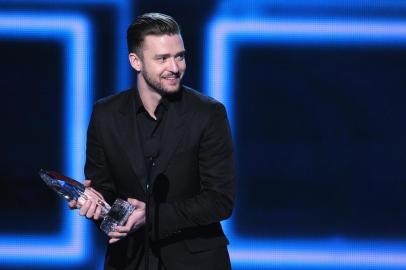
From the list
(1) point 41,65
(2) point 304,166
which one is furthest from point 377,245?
(1) point 41,65

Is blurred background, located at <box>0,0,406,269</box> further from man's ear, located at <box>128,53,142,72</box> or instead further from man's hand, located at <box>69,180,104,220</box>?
man's hand, located at <box>69,180,104,220</box>

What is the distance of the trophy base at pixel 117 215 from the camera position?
6.45 ft

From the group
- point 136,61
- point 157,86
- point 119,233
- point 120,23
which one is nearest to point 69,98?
point 120,23

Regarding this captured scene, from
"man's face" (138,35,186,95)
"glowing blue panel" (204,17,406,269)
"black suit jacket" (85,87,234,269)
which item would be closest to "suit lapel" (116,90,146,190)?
"black suit jacket" (85,87,234,269)

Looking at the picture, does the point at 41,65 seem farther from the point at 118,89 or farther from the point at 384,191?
the point at 384,191

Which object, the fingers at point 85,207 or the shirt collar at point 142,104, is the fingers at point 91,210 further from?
the shirt collar at point 142,104

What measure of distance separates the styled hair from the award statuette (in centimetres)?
48

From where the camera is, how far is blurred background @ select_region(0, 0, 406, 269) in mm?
3531

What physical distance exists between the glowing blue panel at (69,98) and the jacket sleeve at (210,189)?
148cm

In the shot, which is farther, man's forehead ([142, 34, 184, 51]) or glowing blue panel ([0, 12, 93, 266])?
glowing blue panel ([0, 12, 93, 266])

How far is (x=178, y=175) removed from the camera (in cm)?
215

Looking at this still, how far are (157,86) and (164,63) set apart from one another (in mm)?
68

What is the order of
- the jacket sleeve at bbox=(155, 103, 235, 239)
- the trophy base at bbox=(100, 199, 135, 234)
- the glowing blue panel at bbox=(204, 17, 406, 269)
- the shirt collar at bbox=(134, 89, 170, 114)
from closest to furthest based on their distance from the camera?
the trophy base at bbox=(100, 199, 135, 234), the jacket sleeve at bbox=(155, 103, 235, 239), the shirt collar at bbox=(134, 89, 170, 114), the glowing blue panel at bbox=(204, 17, 406, 269)

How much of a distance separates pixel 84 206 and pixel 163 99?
1.34 feet
